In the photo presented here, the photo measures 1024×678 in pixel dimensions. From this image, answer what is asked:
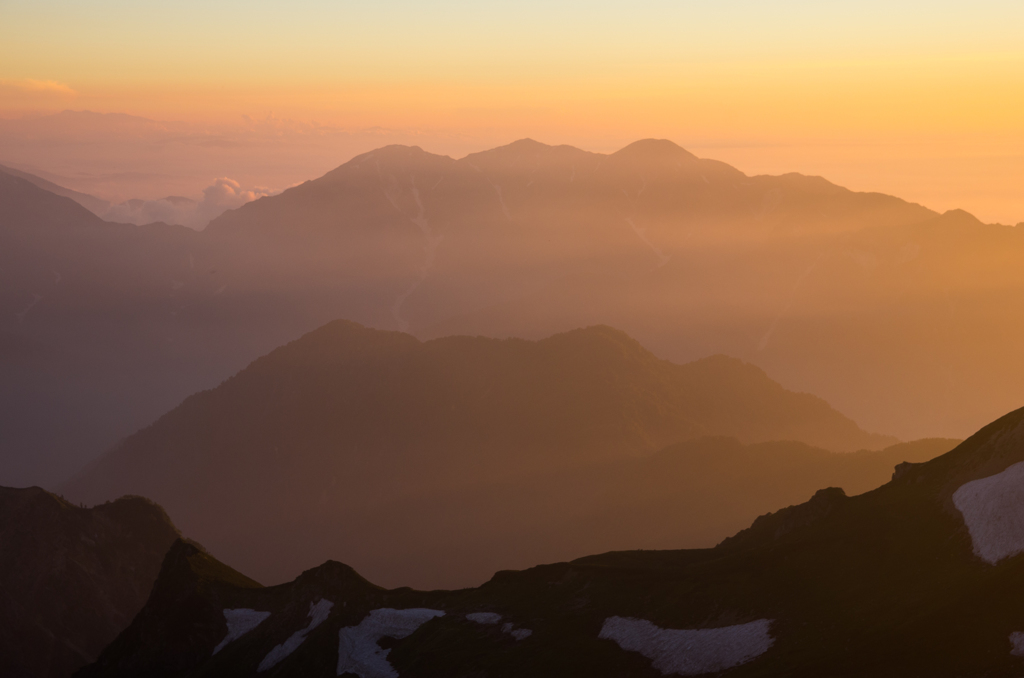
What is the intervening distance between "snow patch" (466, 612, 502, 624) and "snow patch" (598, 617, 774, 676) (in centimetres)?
2153

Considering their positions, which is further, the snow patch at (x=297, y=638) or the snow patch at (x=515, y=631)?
the snow patch at (x=297, y=638)

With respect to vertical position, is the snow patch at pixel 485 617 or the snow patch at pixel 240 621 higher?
the snow patch at pixel 485 617

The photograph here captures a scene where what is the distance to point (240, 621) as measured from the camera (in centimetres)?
15675

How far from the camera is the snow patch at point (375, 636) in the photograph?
117375mm

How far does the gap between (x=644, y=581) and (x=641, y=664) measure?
2259 centimetres

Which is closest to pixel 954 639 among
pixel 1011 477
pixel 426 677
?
pixel 1011 477

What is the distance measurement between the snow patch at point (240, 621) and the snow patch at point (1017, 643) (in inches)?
4420

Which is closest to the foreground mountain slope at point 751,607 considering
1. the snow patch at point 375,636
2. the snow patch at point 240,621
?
the snow patch at point 375,636

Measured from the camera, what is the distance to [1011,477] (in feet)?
312

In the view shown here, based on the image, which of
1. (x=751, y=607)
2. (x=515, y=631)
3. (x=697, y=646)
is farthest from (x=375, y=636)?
(x=751, y=607)

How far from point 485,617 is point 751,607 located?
3724 centimetres

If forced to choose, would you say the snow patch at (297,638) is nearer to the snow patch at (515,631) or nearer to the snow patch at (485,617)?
the snow patch at (485,617)

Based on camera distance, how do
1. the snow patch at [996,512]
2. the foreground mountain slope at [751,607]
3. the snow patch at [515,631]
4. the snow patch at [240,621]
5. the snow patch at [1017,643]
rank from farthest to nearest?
the snow patch at [240,621] < the snow patch at [515,631] < the snow patch at [996,512] < the foreground mountain slope at [751,607] < the snow patch at [1017,643]

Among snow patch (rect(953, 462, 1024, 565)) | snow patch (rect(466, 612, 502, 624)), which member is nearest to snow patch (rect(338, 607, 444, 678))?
snow patch (rect(466, 612, 502, 624))
